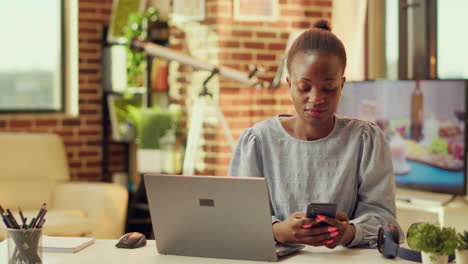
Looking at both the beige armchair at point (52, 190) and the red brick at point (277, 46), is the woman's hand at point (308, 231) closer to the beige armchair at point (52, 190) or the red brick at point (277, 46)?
the beige armchair at point (52, 190)

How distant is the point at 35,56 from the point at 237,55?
5.75 feet

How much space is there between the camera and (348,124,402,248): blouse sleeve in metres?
2.12

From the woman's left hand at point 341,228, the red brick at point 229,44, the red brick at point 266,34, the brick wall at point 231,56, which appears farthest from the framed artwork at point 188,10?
the woman's left hand at point 341,228

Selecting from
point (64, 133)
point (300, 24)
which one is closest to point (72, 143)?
point (64, 133)

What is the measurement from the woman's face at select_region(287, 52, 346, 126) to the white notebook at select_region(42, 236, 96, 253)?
65 cm

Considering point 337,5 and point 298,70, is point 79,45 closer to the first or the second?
point 337,5

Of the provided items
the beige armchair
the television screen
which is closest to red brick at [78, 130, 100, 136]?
the beige armchair

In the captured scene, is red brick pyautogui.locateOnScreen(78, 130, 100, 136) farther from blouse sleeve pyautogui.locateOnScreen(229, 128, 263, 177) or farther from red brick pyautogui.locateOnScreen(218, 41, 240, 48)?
blouse sleeve pyautogui.locateOnScreen(229, 128, 263, 177)

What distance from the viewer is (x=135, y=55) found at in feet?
19.6

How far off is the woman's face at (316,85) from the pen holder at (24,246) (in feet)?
2.32

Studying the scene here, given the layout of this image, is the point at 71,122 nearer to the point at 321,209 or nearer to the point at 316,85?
the point at 316,85

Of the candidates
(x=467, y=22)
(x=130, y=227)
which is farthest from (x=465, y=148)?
(x=130, y=227)

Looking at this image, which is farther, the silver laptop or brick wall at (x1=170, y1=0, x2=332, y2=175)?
brick wall at (x1=170, y1=0, x2=332, y2=175)

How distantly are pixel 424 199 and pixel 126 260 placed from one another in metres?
2.30
